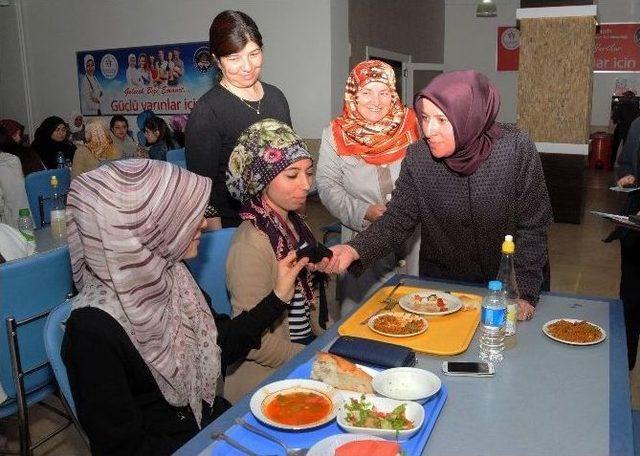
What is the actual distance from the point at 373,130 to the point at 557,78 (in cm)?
429

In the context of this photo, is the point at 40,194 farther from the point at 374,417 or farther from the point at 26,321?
the point at 374,417

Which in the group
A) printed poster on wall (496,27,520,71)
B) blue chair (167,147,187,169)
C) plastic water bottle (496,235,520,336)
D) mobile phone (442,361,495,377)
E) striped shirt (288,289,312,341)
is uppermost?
printed poster on wall (496,27,520,71)

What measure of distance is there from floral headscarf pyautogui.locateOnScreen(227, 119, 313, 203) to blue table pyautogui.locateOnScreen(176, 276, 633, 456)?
1.85 ft

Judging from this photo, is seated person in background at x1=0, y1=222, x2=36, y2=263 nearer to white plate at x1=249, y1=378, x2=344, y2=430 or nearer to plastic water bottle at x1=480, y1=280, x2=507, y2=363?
white plate at x1=249, y1=378, x2=344, y2=430

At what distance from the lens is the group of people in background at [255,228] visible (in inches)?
53.2

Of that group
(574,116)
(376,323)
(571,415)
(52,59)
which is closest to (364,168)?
(376,323)

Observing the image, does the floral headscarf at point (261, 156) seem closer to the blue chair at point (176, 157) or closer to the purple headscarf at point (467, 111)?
the purple headscarf at point (467, 111)

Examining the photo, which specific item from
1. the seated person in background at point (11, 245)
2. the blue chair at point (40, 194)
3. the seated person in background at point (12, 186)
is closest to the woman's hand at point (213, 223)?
the seated person in background at point (11, 245)

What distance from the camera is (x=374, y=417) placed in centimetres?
118

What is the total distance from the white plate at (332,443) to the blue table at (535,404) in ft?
0.43

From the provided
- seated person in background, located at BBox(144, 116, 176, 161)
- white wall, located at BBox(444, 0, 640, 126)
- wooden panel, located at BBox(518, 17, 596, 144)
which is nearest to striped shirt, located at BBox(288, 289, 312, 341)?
seated person in background, located at BBox(144, 116, 176, 161)

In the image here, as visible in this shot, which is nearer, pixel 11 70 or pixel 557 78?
pixel 557 78

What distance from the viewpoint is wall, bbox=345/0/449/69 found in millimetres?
7344

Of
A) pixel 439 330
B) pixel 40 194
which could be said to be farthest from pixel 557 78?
pixel 439 330
